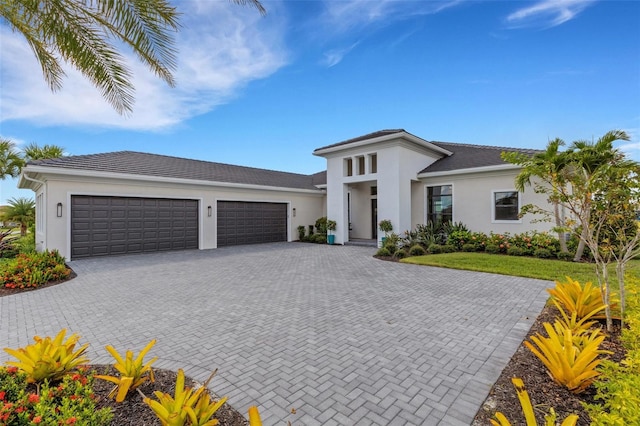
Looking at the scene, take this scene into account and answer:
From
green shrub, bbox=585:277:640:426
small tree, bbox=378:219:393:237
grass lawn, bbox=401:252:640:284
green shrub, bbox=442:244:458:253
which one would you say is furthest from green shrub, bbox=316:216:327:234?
green shrub, bbox=585:277:640:426

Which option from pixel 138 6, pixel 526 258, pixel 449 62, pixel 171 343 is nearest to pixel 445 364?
pixel 171 343

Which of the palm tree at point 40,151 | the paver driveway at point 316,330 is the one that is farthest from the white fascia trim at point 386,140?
the palm tree at point 40,151

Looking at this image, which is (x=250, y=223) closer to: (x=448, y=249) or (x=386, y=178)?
(x=386, y=178)

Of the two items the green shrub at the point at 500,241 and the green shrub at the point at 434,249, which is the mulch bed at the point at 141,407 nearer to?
the green shrub at the point at 434,249

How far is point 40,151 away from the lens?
19.1 m

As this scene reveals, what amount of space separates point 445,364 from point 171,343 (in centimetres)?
375

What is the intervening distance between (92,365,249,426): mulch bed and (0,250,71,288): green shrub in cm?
658

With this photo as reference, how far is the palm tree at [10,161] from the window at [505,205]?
26924mm

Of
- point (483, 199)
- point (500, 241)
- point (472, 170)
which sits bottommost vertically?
point (500, 241)

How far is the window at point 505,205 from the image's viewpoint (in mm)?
13367

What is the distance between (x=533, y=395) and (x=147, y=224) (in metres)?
14.6

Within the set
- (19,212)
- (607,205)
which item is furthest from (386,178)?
(19,212)

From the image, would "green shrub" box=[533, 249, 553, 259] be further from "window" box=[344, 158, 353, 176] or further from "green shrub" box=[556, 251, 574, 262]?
"window" box=[344, 158, 353, 176]

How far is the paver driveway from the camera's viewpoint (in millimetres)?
3016
